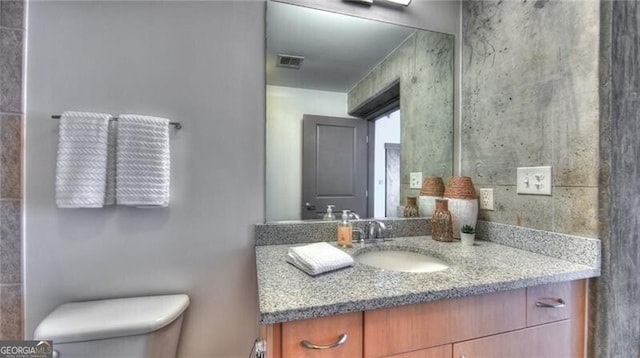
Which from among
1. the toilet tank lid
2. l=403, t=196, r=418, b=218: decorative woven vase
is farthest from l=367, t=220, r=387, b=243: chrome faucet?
the toilet tank lid

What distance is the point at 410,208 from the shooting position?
1448 mm

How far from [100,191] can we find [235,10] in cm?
90

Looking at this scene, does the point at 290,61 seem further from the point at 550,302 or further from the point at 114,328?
the point at 550,302

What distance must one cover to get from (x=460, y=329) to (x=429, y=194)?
0.79m

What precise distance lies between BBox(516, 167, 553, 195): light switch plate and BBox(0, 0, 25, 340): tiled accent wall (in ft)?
6.42

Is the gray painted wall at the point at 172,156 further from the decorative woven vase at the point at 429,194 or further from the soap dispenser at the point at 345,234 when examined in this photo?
the decorative woven vase at the point at 429,194

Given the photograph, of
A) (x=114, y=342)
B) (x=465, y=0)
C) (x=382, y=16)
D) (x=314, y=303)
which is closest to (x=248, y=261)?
(x=114, y=342)

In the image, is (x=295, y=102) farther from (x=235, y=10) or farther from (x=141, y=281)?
(x=141, y=281)

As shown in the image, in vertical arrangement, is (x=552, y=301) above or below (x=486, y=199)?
below

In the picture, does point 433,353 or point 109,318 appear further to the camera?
point 109,318

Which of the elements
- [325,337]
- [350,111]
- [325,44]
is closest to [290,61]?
[325,44]

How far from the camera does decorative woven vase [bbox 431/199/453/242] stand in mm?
1274

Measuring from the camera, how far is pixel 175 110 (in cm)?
110

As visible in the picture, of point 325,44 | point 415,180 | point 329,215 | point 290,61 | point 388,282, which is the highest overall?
point 325,44
